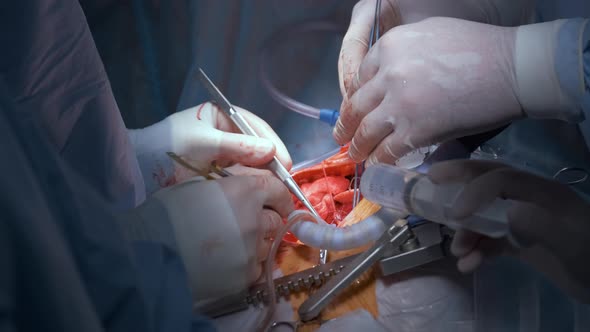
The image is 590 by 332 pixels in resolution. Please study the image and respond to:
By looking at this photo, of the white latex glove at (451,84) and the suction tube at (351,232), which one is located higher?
the white latex glove at (451,84)

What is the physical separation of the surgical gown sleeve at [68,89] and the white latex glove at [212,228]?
129mm

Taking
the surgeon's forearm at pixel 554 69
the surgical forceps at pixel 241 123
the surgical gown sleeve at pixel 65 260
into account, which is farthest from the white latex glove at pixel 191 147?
the surgeon's forearm at pixel 554 69

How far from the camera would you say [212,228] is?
82cm

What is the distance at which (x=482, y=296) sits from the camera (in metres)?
0.84

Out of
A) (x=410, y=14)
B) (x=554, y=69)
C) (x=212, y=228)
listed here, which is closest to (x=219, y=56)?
(x=410, y=14)

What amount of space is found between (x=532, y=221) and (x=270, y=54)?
1108mm

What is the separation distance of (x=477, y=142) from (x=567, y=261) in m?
0.54

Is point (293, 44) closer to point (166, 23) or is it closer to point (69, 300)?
point (166, 23)

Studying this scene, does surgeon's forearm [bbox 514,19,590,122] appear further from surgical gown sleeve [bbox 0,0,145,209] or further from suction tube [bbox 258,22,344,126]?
surgical gown sleeve [bbox 0,0,145,209]

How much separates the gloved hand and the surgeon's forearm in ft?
0.99

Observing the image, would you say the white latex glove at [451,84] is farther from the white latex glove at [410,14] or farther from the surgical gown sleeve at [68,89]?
the surgical gown sleeve at [68,89]

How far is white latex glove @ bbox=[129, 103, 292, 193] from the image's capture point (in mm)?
1204

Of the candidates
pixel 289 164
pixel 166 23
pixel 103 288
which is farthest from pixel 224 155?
pixel 103 288

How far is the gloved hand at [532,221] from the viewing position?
62 centimetres
